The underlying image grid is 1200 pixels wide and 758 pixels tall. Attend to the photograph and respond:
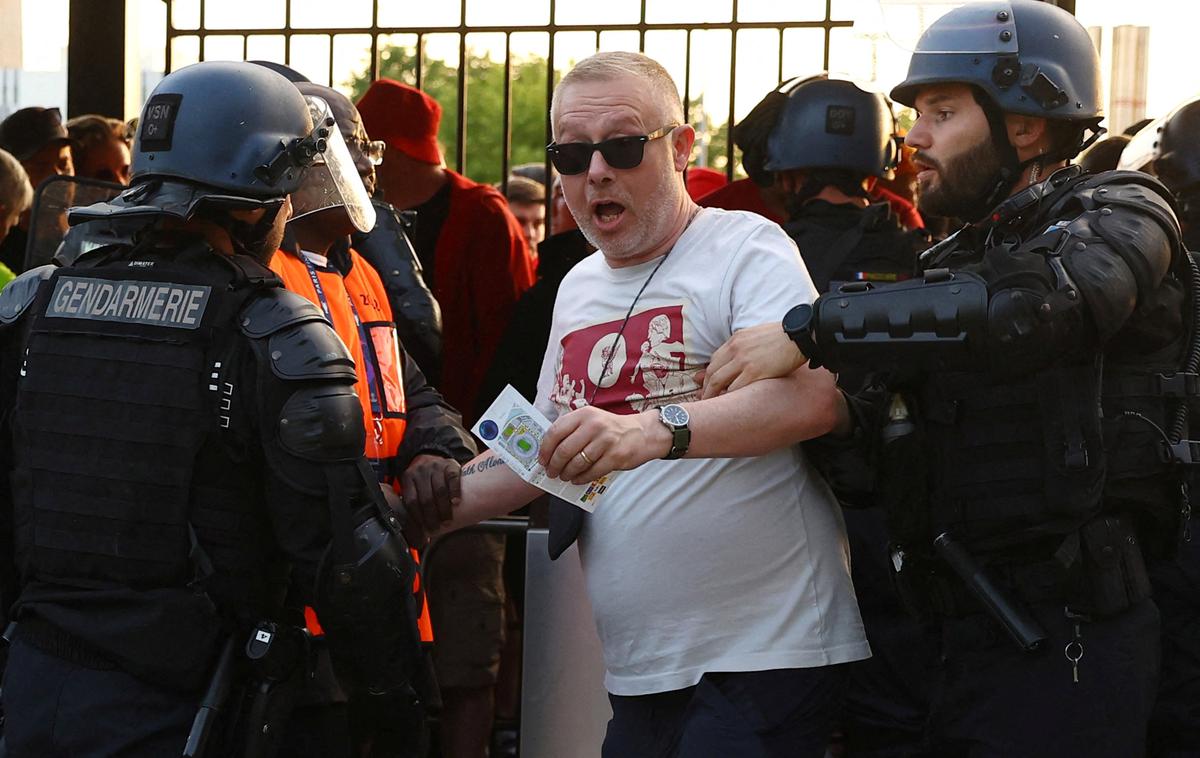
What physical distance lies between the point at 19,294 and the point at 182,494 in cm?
57

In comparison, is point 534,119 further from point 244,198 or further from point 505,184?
point 244,198

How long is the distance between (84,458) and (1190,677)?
8.38 ft

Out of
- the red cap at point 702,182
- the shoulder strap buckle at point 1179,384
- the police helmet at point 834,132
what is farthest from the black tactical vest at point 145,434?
the red cap at point 702,182

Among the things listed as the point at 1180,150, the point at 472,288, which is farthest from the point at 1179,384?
the point at 472,288

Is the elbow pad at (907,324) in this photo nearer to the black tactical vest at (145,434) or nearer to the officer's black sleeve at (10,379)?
the black tactical vest at (145,434)

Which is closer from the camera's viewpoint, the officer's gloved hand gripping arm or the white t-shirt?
the officer's gloved hand gripping arm

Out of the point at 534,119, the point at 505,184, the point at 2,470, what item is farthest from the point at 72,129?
the point at 534,119

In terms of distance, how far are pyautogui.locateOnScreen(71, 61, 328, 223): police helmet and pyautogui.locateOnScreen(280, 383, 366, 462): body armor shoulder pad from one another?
41 cm

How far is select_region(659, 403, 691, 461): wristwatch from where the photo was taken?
2.60 metres

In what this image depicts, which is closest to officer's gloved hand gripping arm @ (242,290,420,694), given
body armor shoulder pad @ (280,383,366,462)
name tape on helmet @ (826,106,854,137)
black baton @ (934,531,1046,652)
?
body armor shoulder pad @ (280,383,366,462)

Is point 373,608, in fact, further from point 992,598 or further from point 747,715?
point 992,598

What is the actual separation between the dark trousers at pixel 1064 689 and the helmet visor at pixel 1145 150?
162cm

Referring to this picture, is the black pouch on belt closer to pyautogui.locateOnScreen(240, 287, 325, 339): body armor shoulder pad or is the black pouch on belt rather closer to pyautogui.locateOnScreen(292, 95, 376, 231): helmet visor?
pyautogui.locateOnScreen(240, 287, 325, 339): body armor shoulder pad

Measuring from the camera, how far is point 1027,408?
279 centimetres
